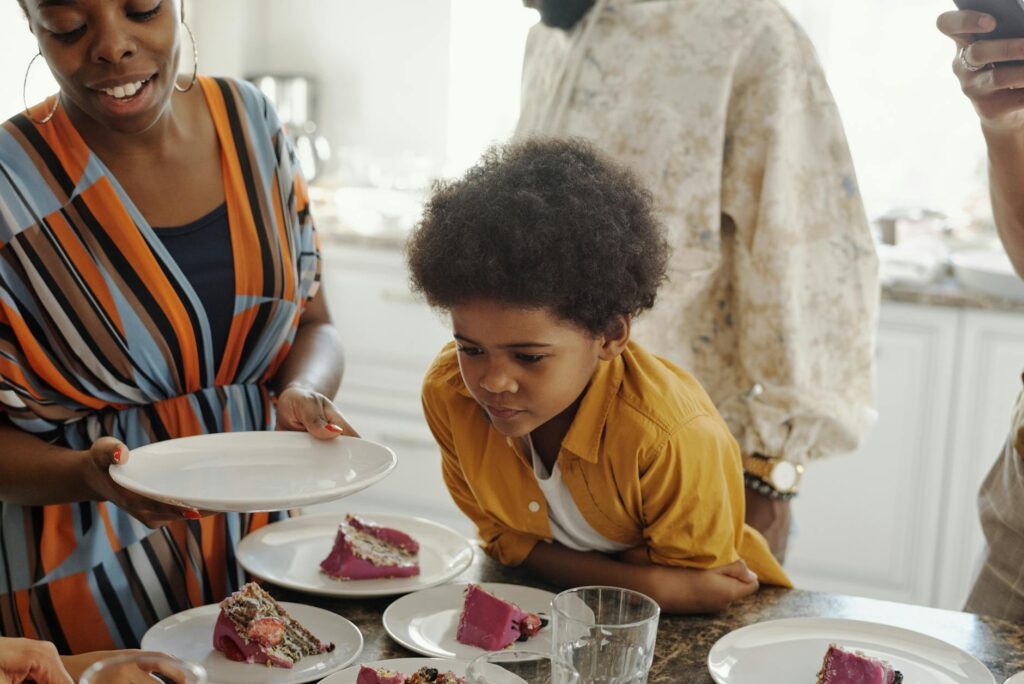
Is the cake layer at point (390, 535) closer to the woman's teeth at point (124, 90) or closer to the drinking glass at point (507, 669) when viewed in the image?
the drinking glass at point (507, 669)

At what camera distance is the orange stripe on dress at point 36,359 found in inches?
54.7

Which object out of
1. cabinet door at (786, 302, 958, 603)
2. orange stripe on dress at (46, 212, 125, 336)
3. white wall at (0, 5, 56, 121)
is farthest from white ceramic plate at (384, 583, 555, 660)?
white wall at (0, 5, 56, 121)

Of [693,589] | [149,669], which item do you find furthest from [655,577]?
[149,669]

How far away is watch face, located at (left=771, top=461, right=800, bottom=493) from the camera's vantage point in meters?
1.88

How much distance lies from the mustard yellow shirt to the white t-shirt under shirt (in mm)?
13

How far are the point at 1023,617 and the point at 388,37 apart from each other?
138 inches

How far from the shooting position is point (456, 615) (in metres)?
1.27

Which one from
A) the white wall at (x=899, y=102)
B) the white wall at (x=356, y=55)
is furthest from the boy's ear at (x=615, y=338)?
the white wall at (x=356, y=55)

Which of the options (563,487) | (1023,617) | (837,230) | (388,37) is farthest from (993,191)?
(388,37)

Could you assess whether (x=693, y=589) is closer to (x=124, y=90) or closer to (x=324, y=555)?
(x=324, y=555)

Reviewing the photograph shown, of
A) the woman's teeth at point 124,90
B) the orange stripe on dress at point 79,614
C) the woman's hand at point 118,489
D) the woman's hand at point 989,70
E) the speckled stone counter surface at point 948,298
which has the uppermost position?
the woman's hand at point 989,70

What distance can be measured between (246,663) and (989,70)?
115cm

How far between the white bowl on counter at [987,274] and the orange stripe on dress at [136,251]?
7.63 feet

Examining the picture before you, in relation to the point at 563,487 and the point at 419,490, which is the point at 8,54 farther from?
the point at 563,487
